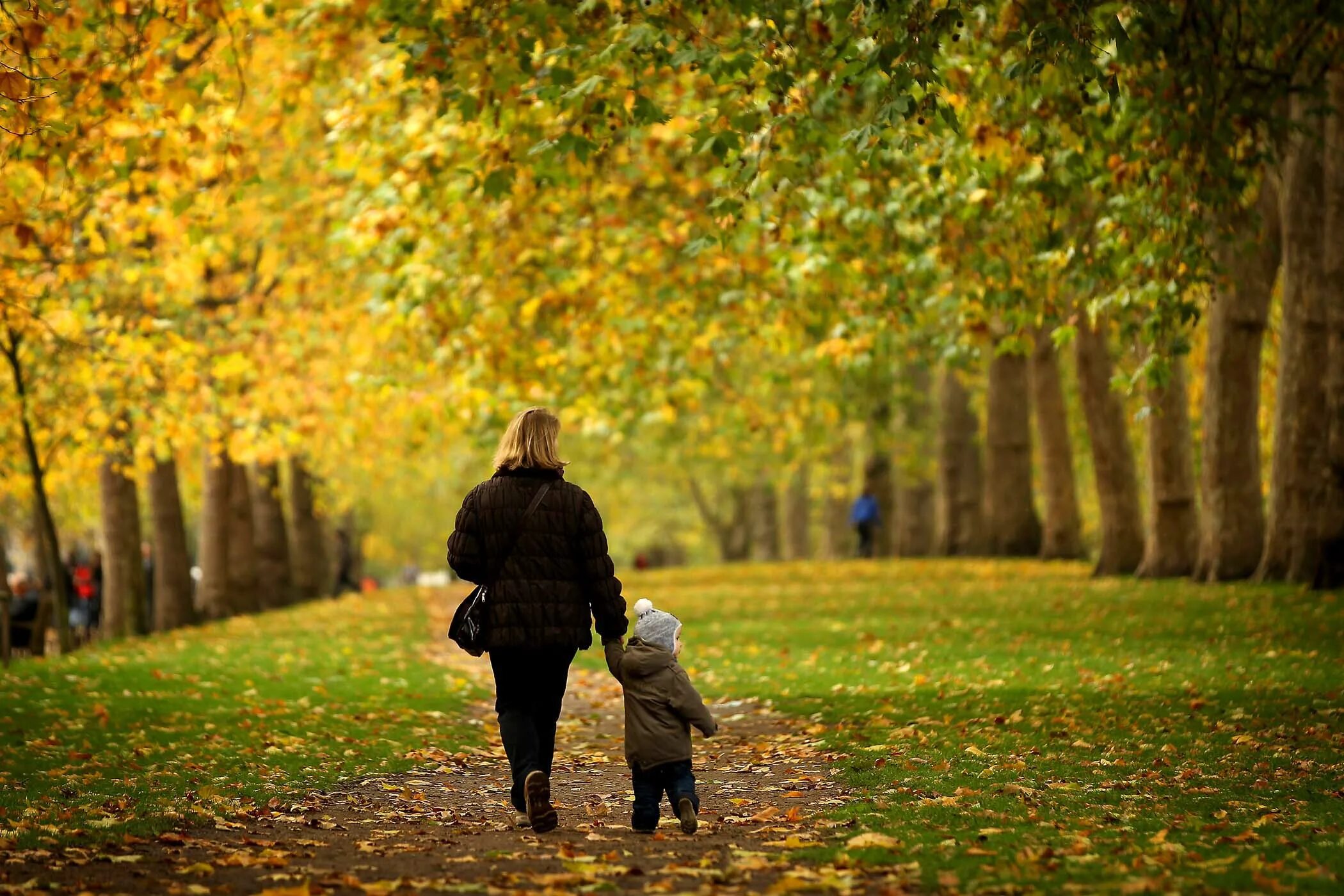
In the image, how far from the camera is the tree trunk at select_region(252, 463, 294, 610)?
96.6 feet

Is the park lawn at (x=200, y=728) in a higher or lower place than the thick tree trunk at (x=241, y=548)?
lower

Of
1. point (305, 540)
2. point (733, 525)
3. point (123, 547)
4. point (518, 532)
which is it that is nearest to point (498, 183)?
point (518, 532)

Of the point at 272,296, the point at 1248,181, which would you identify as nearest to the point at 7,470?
the point at 272,296

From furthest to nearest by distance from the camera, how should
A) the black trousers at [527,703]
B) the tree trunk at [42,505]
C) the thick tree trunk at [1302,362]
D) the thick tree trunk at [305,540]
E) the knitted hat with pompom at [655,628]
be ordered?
the thick tree trunk at [305,540], the tree trunk at [42,505], the thick tree trunk at [1302,362], the black trousers at [527,703], the knitted hat with pompom at [655,628]

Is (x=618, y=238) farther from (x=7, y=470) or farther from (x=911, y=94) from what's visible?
(x=7, y=470)

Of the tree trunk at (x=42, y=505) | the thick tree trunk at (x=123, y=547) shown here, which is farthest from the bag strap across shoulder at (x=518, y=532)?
the thick tree trunk at (x=123, y=547)

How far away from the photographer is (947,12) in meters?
9.09

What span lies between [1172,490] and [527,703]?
16165mm

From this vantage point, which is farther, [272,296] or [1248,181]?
[272,296]

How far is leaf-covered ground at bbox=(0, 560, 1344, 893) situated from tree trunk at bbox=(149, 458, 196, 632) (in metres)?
5.44

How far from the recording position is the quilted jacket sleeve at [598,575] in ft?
24.4

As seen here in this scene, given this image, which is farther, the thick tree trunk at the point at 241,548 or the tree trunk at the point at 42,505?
the thick tree trunk at the point at 241,548

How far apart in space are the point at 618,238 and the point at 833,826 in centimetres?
1239

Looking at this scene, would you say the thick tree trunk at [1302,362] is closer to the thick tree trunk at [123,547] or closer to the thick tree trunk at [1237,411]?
the thick tree trunk at [1237,411]
